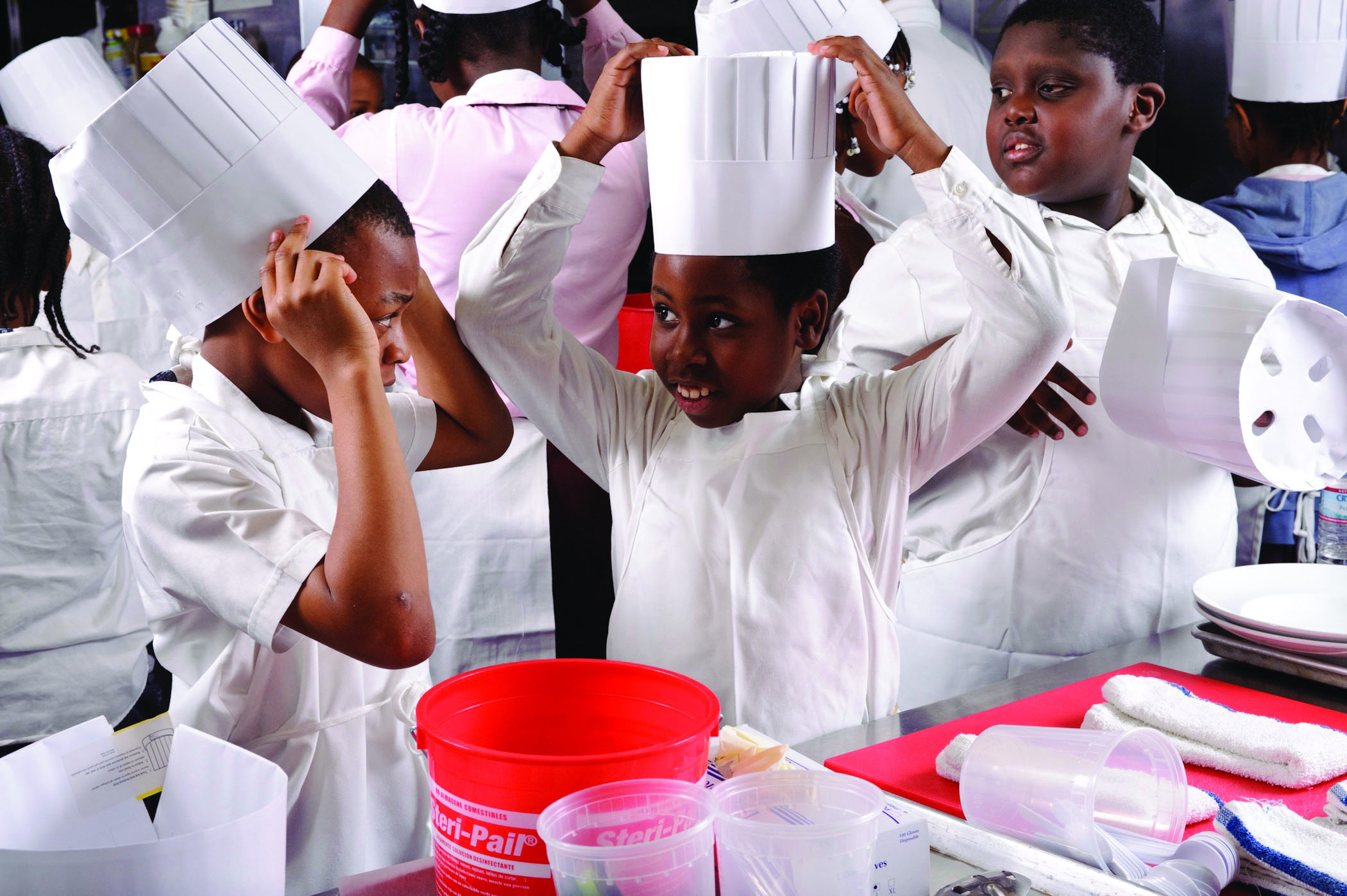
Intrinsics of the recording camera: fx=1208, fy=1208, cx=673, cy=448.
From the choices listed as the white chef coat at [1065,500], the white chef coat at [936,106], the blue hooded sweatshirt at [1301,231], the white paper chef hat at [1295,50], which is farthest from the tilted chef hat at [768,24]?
the white paper chef hat at [1295,50]

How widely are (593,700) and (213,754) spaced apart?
26cm

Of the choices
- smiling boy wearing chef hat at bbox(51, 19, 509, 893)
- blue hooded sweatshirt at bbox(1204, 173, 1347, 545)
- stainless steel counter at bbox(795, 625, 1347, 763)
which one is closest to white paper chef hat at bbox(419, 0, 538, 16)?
smiling boy wearing chef hat at bbox(51, 19, 509, 893)

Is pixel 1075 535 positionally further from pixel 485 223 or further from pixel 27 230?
pixel 27 230

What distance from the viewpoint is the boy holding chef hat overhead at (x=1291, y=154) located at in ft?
7.34

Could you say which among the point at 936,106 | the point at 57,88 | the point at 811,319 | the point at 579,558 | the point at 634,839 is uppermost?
the point at 57,88

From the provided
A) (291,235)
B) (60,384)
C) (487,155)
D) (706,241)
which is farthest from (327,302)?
(60,384)

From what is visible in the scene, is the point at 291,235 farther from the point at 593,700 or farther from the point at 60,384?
the point at 60,384

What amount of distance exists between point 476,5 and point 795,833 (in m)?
1.60

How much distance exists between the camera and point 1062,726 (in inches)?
47.0

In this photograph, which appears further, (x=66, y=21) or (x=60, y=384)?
(x=66, y=21)

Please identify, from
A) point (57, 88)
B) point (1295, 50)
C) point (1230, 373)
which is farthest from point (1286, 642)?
point (57, 88)

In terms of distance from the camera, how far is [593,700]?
878mm

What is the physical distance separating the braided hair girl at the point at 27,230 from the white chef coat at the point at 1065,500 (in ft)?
4.36

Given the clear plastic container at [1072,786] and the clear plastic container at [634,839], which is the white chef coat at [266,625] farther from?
the clear plastic container at [1072,786]
